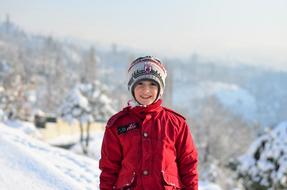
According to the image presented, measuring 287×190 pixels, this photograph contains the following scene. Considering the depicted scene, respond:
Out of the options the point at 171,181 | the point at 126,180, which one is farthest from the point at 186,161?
the point at 126,180

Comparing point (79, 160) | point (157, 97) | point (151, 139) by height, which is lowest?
point (79, 160)

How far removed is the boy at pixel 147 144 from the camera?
339cm

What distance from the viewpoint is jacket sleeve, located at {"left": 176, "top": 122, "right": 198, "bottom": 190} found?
11.6 ft

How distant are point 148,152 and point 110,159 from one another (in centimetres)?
33

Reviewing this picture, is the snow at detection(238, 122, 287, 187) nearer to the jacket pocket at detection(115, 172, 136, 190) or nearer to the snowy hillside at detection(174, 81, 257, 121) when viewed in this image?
the jacket pocket at detection(115, 172, 136, 190)

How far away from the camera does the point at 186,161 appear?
3.55 metres

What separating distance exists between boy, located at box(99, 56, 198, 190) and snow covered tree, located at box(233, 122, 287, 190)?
10.6m

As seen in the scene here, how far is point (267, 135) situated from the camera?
1455 centimetres

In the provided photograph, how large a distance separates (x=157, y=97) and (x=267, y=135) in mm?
11720

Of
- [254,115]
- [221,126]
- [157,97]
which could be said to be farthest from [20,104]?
[254,115]

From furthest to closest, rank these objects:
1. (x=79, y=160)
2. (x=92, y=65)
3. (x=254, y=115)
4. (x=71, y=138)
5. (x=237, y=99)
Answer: (x=237, y=99) < (x=254, y=115) < (x=92, y=65) < (x=71, y=138) < (x=79, y=160)

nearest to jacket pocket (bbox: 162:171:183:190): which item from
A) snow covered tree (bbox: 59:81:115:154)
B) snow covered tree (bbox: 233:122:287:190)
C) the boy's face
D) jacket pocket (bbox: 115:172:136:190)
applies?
jacket pocket (bbox: 115:172:136:190)

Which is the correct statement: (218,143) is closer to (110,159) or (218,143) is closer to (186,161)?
(186,161)

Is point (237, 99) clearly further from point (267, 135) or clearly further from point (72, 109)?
point (267, 135)
